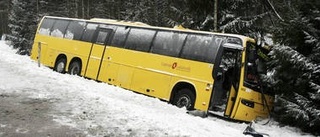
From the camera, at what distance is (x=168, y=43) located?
14531 mm

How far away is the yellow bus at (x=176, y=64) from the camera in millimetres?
12516

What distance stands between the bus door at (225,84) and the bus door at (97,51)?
19.3 feet

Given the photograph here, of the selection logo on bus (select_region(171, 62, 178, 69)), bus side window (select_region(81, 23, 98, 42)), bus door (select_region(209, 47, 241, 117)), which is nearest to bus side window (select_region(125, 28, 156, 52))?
logo on bus (select_region(171, 62, 178, 69))

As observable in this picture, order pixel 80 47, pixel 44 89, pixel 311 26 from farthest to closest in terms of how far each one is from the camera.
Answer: pixel 80 47 < pixel 311 26 < pixel 44 89

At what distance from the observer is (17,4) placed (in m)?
41.2

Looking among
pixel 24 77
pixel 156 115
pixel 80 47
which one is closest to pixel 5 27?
pixel 80 47

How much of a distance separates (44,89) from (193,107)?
4.49 metres

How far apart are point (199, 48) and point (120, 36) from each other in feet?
14.3

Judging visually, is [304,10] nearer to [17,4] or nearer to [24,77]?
[24,77]

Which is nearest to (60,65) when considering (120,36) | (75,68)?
(75,68)

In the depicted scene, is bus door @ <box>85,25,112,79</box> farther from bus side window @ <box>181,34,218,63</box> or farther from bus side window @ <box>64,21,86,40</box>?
bus side window @ <box>181,34,218,63</box>

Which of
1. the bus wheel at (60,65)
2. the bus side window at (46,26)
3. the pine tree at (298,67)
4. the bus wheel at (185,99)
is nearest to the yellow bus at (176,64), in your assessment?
the bus wheel at (185,99)

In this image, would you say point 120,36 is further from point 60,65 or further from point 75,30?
point 60,65

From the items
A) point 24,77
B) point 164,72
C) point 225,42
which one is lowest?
point 24,77
